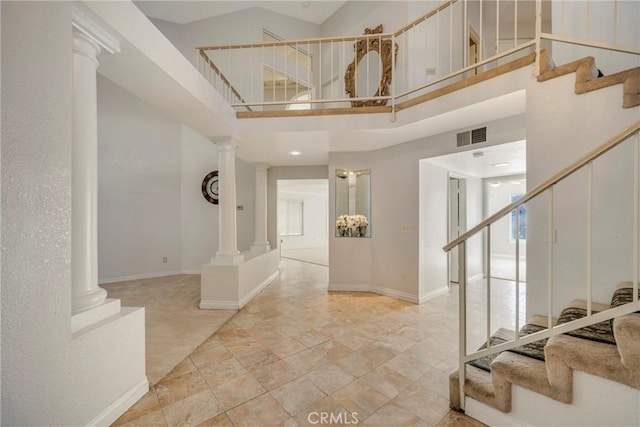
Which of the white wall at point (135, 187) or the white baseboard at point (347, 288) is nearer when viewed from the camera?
the white baseboard at point (347, 288)

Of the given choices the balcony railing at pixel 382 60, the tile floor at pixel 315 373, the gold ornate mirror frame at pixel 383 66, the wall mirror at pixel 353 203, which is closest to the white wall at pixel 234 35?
the balcony railing at pixel 382 60

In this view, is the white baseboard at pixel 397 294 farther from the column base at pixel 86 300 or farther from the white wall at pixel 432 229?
the column base at pixel 86 300

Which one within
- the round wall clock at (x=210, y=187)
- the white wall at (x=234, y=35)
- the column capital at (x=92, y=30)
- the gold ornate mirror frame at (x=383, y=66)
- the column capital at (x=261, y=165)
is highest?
the white wall at (x=234, y=35)

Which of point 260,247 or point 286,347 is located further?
point 260,247

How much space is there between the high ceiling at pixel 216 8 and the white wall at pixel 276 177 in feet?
10.4

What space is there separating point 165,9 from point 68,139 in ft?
18.6

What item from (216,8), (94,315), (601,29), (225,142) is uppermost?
(216,8)

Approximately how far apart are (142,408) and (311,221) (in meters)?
10.1

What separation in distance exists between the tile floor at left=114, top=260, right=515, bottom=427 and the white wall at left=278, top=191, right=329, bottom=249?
7.62 metres

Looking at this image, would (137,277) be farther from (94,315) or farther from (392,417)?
(392,417)

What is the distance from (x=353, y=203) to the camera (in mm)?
4547

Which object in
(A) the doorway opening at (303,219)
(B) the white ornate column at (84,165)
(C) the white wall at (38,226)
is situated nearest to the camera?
(C) the white wall at (38,226)

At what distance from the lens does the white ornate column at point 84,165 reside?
1.53 metres

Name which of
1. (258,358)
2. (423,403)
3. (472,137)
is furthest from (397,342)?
(472,137)
